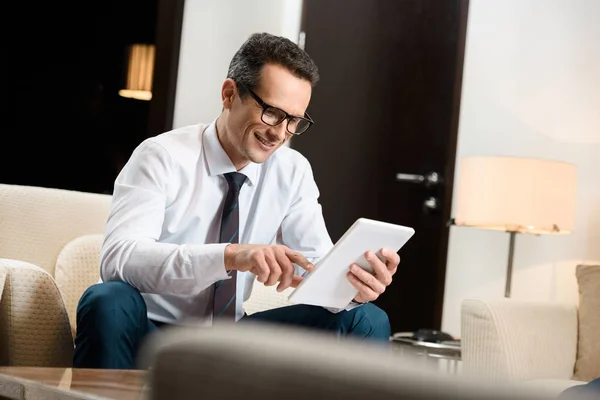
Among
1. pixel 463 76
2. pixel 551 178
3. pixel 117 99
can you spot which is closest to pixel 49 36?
pixel 117 99

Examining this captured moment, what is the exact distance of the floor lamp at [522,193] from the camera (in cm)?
325

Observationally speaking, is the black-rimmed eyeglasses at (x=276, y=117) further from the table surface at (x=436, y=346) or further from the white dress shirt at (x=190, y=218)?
the table surface at (x=436, y=346)

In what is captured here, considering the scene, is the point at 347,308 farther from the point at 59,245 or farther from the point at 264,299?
the point at 59,245

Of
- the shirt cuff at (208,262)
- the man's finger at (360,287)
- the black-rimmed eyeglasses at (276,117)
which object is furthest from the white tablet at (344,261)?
the black-rimmed eyeglasses at (276,117)

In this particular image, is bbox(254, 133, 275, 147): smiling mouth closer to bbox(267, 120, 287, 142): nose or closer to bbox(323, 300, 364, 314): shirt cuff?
bbox(267, 120, 287, 142): nose

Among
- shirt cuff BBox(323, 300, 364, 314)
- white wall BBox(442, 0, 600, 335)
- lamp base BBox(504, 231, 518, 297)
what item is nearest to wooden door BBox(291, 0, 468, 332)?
white wall BBox(442, 0, 600, 335)

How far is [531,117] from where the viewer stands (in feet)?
12.9

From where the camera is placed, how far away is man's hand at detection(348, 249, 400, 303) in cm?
177

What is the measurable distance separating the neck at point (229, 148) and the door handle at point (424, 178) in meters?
1.92

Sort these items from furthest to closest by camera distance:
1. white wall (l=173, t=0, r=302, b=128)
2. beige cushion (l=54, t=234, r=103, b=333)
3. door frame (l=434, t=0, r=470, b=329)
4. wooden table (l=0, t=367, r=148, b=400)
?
white wall (l=173, t=0, r=302, b=128), door frame (l=434, t=0, r=470, b=329), beige cushion (l=54, t=234, r=103, b=333), wooden table (l=0, t=367, r=148, b=400)

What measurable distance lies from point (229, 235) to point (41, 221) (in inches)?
25.6

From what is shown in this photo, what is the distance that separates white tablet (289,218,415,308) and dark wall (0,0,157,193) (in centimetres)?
230

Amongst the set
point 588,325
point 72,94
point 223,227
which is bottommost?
point 588,325

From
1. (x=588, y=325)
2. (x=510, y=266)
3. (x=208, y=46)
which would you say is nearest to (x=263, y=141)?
(x=588, y=325)
